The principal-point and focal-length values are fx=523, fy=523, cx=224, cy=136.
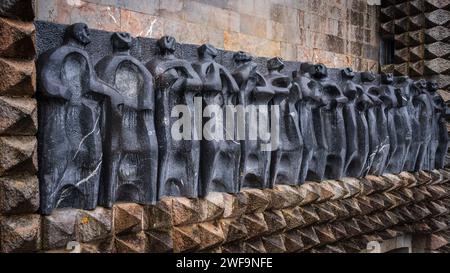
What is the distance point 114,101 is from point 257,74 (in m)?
1.66

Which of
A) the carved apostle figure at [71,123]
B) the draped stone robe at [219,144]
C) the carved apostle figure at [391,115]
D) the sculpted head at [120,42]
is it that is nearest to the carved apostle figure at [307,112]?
the draped stone robe at [219,144]

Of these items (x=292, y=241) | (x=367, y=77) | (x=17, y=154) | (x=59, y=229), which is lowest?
(x=292, y=241)

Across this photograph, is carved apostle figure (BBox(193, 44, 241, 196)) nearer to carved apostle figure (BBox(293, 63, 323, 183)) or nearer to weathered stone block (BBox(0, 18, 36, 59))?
carved apostle figure (BBox(293, 63, 323, 183))

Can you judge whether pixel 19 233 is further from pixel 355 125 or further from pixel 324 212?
pixel 355 125

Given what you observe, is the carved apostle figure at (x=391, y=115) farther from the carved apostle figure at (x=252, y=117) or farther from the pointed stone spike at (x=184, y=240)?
the pointed stone spike at (x=184, y=240)

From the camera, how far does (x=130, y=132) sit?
402 cm

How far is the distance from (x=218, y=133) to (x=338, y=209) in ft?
7.11

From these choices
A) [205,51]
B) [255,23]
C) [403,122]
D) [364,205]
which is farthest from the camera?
[255,23]

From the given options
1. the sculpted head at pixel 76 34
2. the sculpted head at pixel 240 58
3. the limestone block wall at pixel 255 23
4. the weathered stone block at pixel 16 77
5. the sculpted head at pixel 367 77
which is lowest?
the weathered stone block at pixel 16 77

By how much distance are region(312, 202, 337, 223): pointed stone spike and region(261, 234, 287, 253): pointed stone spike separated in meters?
0.72

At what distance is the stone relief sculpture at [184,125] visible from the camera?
3.66 metres

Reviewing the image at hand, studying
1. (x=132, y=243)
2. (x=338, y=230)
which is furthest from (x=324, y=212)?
(x=132, y=243)

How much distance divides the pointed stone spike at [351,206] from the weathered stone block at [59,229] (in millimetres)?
3498

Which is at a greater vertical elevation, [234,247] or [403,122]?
[403,122]
